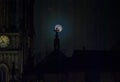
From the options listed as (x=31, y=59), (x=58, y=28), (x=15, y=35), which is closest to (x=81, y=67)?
(x=58, y=28)

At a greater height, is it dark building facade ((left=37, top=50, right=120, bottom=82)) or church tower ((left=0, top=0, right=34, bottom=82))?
church tower ((left=0, top=0, right=34, bottom=82))

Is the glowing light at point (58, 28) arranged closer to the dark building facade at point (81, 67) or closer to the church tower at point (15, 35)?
the dark building facade at point (81, 67)

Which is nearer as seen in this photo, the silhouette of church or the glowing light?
the silhouette of church

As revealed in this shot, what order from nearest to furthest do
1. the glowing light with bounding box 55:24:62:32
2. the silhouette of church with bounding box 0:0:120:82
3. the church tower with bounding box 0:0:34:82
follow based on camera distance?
the silhouette of church with bounding box 0:0:120:82, the glowing light with bounding box 55:24:62:32, the church tower with bounding box 0:0:34:82

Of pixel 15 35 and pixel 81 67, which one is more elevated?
pixel 15 35

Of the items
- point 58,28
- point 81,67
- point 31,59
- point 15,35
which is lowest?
point 81,67

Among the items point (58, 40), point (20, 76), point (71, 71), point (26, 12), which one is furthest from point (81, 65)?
point (26, 12)

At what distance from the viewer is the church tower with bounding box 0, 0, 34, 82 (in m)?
39.8

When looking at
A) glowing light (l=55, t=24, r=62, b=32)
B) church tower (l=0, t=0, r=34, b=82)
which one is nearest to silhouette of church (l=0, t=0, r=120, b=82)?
church tower (l=0, t=0, r=34, b=82)

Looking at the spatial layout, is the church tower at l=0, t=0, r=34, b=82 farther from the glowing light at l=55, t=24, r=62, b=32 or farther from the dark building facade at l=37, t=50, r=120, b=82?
the glowing light at l=55, t=24, r=62, b=32

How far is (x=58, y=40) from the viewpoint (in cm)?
3741

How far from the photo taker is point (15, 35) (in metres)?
40.2

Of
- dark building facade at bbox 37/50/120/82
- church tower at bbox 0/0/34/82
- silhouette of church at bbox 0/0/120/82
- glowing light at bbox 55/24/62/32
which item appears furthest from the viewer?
church tower at bbox 0/0/34/82

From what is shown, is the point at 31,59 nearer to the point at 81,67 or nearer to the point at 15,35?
the point at 15,35
